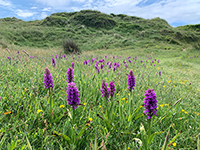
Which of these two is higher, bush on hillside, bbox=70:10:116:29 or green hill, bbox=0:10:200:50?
bush on hillside, bbox=70:10:116:29

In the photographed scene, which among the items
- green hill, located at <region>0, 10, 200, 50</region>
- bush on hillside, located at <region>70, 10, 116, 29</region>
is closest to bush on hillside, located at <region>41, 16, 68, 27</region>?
green hill, located at <region>0, 10, 200, 50</region>

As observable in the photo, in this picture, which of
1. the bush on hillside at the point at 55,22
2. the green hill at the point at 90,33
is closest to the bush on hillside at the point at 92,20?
the green hill at the point at 90,33

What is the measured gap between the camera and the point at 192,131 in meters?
2.15

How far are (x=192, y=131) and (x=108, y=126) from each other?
4.77ft

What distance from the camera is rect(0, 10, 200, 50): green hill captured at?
21406mm

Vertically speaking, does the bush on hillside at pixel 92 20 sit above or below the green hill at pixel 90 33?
above

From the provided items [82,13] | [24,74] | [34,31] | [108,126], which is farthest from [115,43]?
[108,126]

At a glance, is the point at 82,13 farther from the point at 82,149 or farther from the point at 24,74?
the point at 82,149

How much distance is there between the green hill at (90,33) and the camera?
70.2 ft

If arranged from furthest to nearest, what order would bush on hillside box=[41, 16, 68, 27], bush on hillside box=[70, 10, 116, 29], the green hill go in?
bush on hillside box=[70, 10, 116, 29] → bush on hillside box=[41, 16, 68, 27] → the green hill

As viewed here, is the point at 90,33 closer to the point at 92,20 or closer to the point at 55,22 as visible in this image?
the point at 92,20

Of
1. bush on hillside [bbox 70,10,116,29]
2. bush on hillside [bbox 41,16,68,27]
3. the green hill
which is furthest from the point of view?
bush on hillside [bbox 70,10,116,29]

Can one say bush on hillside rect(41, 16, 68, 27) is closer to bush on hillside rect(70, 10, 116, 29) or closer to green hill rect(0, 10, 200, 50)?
green hill rect(0, 10, 200, 50)

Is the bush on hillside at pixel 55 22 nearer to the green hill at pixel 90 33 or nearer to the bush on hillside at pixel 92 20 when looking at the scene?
the green hill at pixel 90 33
